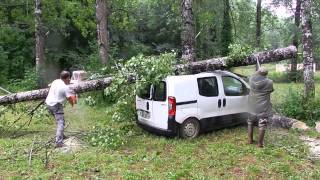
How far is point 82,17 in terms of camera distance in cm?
2825

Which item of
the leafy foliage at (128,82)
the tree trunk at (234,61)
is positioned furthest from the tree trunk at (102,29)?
the leafy foliage at (128,82)

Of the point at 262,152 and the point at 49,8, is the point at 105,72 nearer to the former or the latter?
the point at 262,152

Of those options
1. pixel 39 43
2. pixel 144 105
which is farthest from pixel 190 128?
pixel 39 43

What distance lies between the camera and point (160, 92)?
1086 centimetres

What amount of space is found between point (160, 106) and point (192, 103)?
2.73 ft

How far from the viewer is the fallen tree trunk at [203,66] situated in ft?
40.8

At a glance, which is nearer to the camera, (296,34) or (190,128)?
(190,128)

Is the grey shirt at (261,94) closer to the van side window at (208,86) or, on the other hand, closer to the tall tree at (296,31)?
the van side window at (208,86)

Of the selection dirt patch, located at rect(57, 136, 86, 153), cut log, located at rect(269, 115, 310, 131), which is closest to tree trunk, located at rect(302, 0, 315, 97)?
cut log, located at rect(269, 115, 310, 131)

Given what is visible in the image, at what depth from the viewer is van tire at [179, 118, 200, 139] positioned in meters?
10.9

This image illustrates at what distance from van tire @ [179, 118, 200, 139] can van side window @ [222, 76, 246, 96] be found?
4.18 feet

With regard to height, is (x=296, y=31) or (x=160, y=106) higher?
(x=296, y=31)

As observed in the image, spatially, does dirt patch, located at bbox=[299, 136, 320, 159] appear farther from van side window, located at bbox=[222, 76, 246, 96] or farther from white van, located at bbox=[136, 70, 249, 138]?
van side window, located at bbox=[222, 76, 246, 96]

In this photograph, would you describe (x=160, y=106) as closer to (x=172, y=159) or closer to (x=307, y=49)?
(x=172, y=159)
